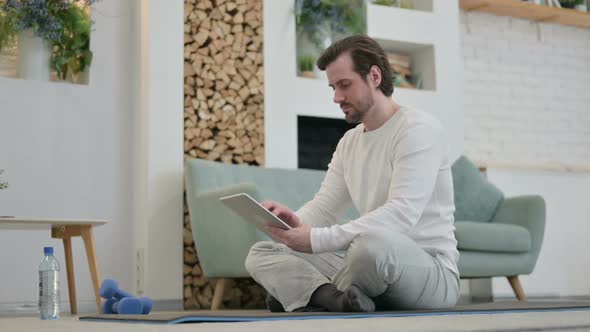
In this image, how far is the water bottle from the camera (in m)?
2.60

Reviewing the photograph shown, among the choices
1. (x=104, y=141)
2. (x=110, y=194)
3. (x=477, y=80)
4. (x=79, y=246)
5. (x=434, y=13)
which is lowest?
(x=79, y=246)

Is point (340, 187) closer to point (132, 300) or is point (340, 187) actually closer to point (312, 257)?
point (312, 257)

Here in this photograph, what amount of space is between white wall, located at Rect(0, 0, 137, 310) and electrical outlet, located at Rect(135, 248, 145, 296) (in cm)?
6

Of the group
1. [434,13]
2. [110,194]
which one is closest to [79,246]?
[110,194]

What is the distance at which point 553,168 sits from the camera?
5.46 metres

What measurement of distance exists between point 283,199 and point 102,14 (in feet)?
4.79

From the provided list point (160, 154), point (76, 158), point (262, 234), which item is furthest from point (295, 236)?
point (76, 158)

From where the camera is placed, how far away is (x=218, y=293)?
411 centimetres

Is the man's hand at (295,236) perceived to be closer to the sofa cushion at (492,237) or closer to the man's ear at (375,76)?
the man's ear at (375,76)

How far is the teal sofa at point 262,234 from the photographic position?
397cm

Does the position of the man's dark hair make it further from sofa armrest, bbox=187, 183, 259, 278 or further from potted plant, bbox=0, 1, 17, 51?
potted plant, bbox=0, 1, 17, 51

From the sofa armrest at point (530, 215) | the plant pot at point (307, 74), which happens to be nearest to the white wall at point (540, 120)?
the sofa armrest at point (530, 215)

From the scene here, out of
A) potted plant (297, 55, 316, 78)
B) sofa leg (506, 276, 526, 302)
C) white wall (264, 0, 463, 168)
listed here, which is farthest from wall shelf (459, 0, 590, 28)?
sofa leg (506, 276, 526, 302)

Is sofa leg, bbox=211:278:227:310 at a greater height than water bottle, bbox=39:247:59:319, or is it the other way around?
water bottle, bbox=39:247:59:319
